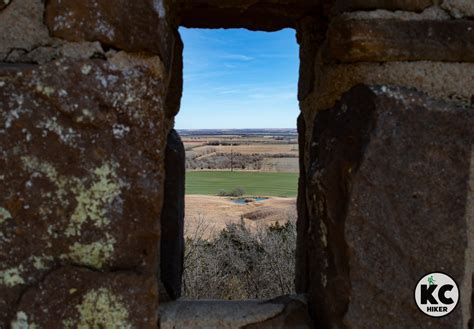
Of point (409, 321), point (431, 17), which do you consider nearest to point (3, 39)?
point (431, 17)

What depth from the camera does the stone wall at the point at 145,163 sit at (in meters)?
0.84

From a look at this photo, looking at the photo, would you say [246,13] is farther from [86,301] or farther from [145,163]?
[86,301]

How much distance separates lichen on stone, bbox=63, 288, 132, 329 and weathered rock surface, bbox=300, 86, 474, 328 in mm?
450

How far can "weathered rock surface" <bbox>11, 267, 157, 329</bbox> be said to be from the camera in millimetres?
837

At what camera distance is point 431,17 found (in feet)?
3.10

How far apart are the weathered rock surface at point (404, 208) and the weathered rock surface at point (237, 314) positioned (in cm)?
18

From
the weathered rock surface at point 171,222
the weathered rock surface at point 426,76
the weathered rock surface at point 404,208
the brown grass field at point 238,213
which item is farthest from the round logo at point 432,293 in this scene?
the brown grass field at point 238,213

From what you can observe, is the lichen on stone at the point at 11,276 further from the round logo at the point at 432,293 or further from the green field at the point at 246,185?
the green field at the point at 246,185

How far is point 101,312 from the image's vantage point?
864 mm

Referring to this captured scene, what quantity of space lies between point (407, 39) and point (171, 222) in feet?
2.58

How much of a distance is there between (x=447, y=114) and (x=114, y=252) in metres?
0.71

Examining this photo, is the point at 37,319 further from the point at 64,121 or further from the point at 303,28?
the point at 303,28

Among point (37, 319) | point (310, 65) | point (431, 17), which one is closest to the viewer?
point (37, 319)

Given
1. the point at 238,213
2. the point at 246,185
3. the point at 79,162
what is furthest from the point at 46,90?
the point at 246,185
